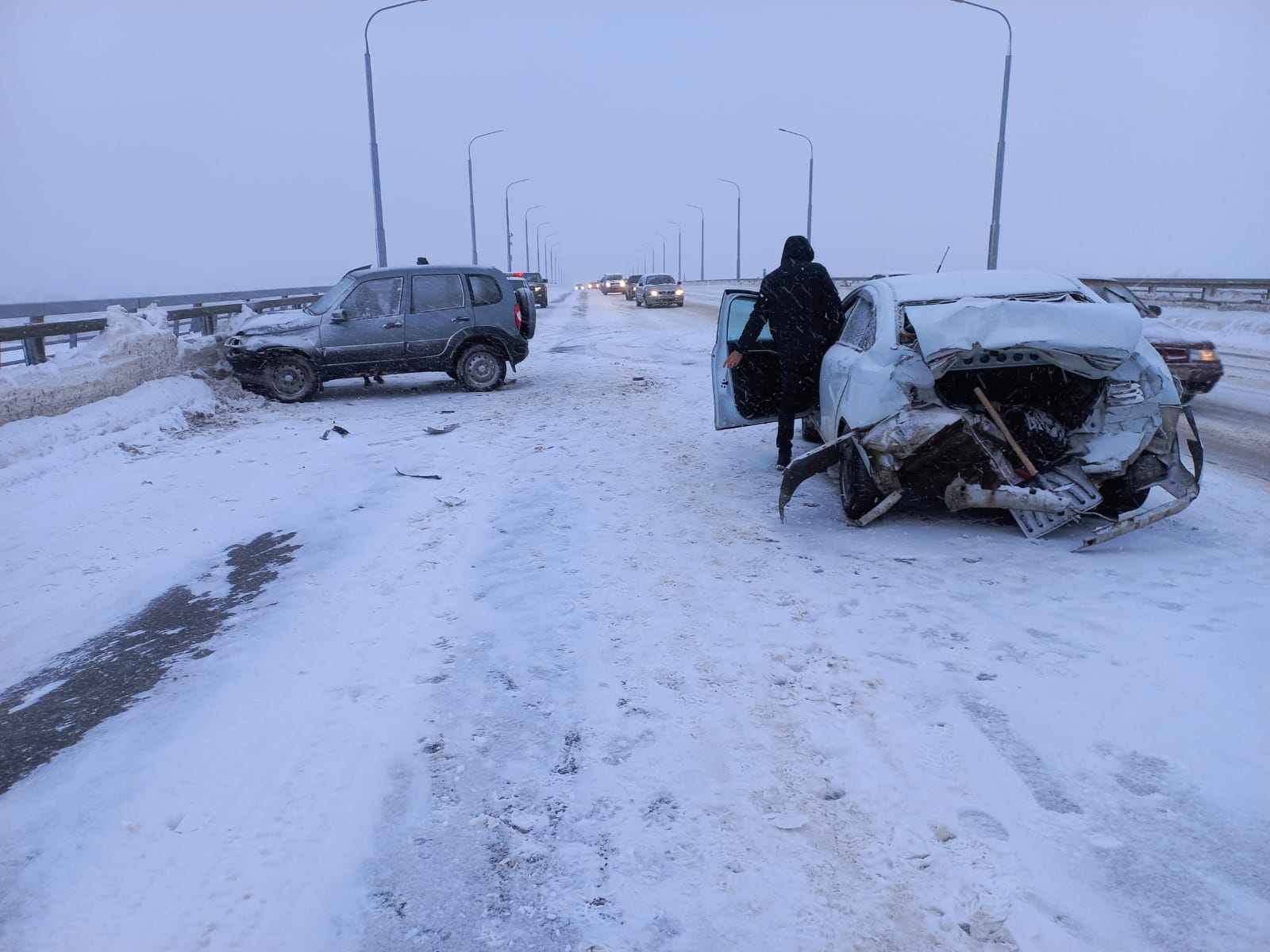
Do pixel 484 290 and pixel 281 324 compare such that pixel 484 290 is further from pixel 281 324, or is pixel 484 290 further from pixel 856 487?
pixel 856 487

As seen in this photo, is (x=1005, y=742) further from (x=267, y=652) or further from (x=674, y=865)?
(x=267, y=652)

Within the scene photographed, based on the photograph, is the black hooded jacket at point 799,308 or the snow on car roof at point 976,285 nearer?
the snow on car roof at point 976,285

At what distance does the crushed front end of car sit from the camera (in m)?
5.46

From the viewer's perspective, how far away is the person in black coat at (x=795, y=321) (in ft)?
24.0

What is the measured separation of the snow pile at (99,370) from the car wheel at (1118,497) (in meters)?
10.2

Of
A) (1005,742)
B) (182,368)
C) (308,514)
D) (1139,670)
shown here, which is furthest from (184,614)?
(182,368)

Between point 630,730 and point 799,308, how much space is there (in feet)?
15.4

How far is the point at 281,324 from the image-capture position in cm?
1272

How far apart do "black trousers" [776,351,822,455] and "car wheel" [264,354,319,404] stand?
7953mm

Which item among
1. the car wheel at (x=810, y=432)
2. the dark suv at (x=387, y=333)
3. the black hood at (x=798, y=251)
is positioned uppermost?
the black hood at (x=798, y=251)

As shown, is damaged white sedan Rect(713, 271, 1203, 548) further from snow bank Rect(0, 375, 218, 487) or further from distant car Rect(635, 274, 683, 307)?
distant car Rect(635, 274, 683, 307)

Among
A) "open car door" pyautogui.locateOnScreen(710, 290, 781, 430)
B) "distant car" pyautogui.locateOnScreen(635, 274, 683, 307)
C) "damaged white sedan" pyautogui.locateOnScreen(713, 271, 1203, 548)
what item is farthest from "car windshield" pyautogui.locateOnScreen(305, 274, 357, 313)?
"distant car" pyautogui.locateOnScreen(635, 274, 683, 307)

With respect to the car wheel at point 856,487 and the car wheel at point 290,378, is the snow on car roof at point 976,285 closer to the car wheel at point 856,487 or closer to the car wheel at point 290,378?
the car wheel at point 856,487

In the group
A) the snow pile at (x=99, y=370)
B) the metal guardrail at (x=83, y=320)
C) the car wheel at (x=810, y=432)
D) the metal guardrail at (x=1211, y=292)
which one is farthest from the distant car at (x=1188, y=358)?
the metal guardrail at (x=1211, y=292)
